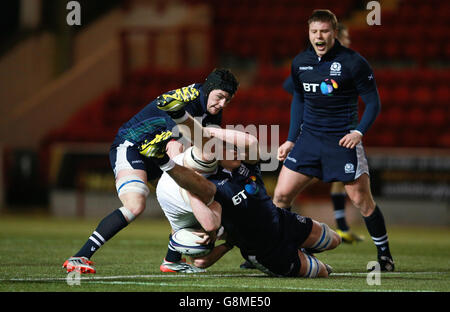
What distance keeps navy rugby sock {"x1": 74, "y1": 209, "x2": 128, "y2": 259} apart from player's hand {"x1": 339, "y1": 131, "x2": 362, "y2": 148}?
180 centimetres

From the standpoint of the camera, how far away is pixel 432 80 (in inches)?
575

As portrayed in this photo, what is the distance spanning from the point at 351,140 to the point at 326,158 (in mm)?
341

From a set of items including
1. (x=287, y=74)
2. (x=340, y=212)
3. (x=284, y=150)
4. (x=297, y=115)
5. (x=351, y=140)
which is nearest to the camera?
(x=351, y=140)

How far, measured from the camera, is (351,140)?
20.9 feet

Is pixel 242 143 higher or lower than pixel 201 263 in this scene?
higher

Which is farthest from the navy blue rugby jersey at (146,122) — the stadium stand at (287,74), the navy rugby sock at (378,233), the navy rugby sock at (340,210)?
the stadium stand at (287,74)

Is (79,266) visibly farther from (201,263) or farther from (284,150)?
(284,150)

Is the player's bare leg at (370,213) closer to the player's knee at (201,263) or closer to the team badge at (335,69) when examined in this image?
the team badge at (335,69)

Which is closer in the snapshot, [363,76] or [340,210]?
[363,76]

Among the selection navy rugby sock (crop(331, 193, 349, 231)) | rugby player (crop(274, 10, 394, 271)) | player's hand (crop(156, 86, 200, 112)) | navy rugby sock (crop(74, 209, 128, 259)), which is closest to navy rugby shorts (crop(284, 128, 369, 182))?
rugby player (crop(274, 10, 394, 271))

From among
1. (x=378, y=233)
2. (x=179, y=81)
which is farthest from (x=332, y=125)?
(x=179, y=81)

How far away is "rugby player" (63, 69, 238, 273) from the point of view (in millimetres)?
5820

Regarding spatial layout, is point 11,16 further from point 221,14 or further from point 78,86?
point 221,14

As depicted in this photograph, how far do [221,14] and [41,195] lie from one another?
17.0 feet
